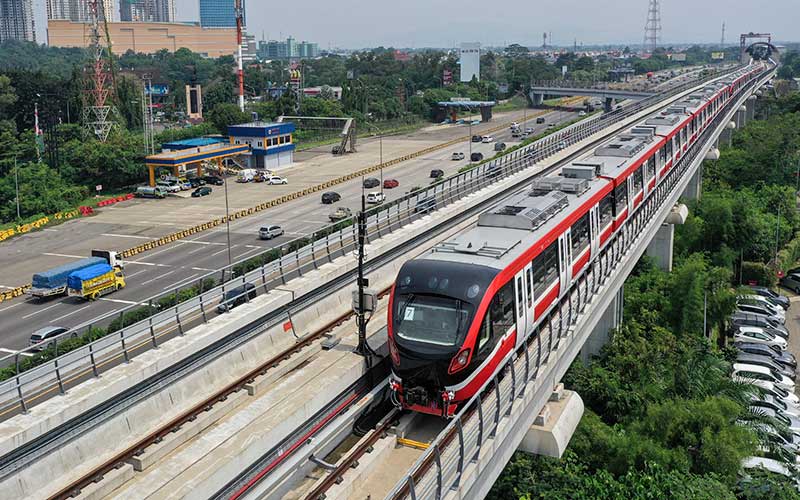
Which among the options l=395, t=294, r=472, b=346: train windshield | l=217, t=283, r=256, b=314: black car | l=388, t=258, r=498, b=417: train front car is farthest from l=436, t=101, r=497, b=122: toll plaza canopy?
l=395, t=294, r=472, b=346: train windshield

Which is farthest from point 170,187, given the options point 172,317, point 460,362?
point 460,362

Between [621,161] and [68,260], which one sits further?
[68,260]

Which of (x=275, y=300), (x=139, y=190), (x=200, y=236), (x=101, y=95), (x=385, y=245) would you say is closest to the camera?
(x=275, y=300)

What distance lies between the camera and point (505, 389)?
13.4 metres

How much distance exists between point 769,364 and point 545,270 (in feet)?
50.6

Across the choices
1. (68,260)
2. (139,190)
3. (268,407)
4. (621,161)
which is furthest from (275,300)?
(139,190)

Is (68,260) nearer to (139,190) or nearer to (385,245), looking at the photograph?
(139,190)

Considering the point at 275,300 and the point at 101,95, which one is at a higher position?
the point at 101,95

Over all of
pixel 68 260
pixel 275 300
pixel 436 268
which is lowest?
pixel 68 260

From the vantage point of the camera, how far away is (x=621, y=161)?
25844 millimetres

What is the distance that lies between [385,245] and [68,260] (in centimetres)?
2553

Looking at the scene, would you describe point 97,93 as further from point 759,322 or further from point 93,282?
point 759,322

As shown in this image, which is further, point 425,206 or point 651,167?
point 651,167

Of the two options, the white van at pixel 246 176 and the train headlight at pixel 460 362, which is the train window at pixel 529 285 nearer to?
the train headlight at pixel 460 362
